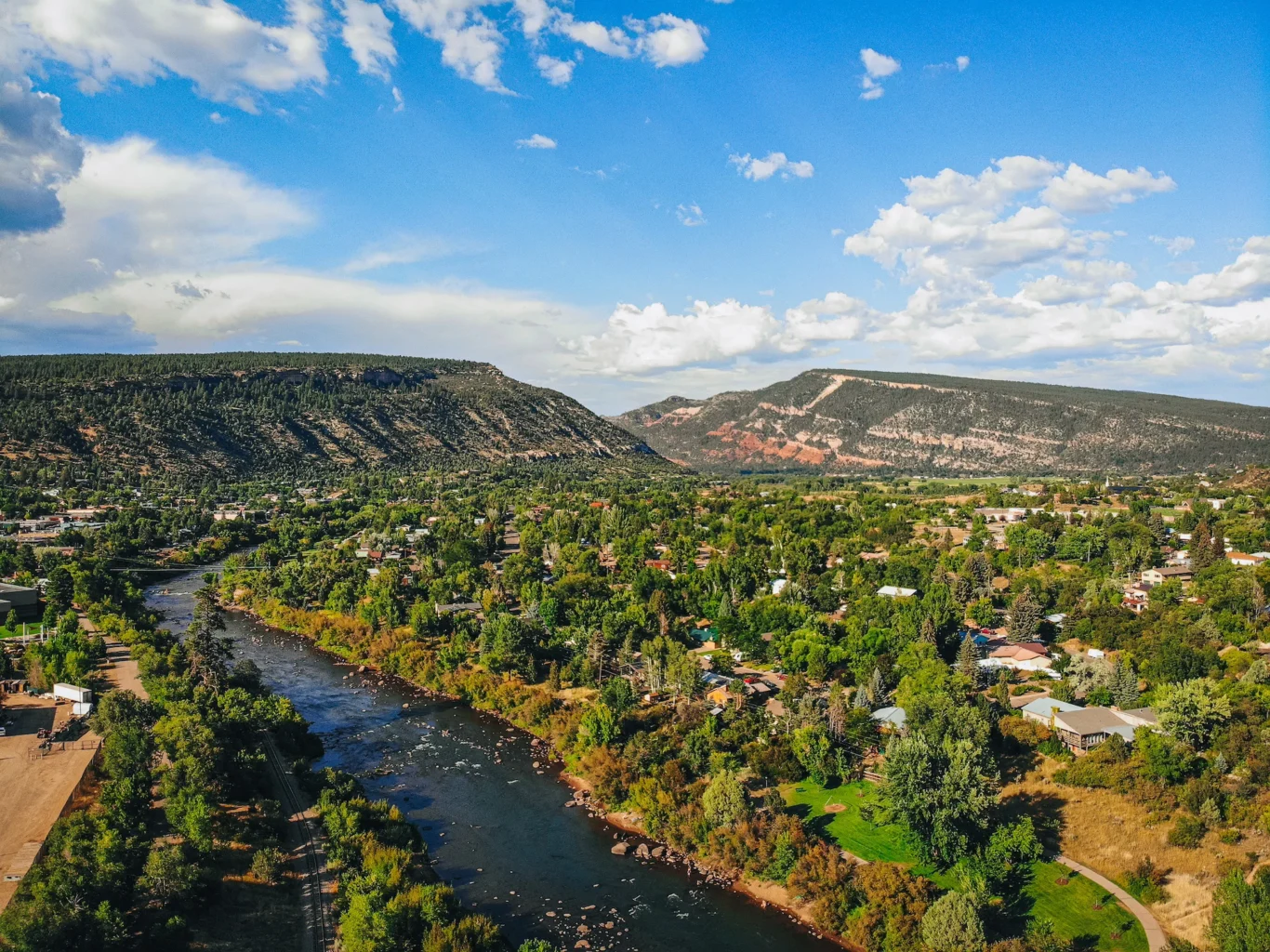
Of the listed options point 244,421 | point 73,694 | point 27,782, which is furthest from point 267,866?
point 244,421

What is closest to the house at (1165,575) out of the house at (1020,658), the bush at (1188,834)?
the house at (1020,658)

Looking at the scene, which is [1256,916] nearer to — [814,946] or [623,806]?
[814,946]

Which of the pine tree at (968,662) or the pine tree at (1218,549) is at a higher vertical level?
the pine tree at (1218,549)

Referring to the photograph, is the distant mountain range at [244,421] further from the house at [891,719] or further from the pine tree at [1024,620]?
the house at [891,719]

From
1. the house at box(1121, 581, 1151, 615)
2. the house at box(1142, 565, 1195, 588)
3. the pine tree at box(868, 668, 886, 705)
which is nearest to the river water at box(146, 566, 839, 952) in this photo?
the pine tree at box(868, 668, 886, 705)

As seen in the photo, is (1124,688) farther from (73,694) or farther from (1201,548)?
(73,694)

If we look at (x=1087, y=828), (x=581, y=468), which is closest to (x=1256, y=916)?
(x=1087, y=828)
